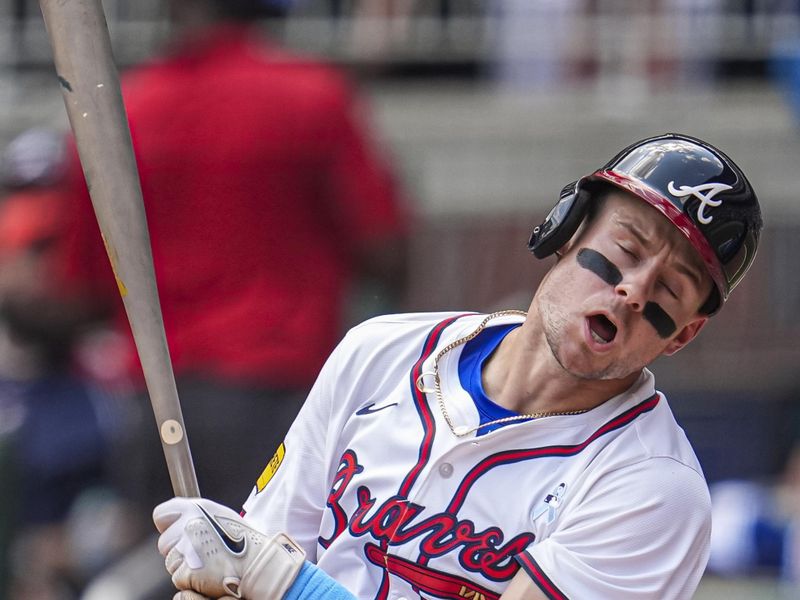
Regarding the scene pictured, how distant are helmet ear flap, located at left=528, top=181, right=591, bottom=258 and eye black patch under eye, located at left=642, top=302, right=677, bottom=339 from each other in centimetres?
24

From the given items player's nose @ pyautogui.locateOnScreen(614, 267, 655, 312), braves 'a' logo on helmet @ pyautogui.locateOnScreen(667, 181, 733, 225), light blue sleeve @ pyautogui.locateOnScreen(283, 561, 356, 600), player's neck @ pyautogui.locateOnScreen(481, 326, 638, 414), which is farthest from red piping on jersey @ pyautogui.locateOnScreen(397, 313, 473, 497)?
braves 'a' logo on helmet @ pyautogui.locateOnScreen(667, 181, 733, 225)

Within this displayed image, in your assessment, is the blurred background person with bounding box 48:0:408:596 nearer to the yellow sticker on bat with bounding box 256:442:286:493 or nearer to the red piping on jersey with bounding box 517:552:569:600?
the yellow sticker on bat with bounding box 256:442:286:493

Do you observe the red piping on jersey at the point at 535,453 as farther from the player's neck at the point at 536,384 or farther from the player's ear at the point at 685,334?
the player's ear at the point at 685,334

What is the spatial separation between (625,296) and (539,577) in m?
0.56

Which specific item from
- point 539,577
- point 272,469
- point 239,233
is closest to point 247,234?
point 239,233

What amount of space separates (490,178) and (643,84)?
1.26m

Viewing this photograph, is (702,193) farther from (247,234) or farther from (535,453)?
(247,234)

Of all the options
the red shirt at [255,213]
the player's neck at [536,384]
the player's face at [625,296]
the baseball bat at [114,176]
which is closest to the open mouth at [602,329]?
the player's face at [625,296]

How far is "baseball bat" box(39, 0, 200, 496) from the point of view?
2.90 m

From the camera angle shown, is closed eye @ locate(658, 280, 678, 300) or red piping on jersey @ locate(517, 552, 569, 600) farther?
closed eye @ locate(658, 280, 678, 300)

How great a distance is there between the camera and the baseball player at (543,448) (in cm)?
291

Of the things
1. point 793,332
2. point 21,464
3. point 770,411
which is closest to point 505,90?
point 793,332

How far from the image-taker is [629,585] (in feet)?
9.62

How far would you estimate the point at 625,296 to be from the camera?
297 cm
